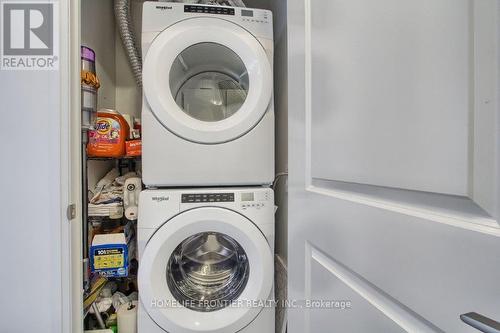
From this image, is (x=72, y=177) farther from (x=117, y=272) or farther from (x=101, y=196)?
(x=117, y=272)

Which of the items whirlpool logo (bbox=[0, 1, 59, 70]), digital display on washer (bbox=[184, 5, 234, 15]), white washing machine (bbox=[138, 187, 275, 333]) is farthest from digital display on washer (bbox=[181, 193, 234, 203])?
digital display on washer (bbox=[184, 5, 234, 15])

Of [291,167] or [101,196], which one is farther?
[101,196]

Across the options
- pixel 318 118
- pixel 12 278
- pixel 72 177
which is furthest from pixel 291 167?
pixel 12 278

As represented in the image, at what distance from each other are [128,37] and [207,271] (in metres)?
1.37

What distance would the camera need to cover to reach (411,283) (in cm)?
38

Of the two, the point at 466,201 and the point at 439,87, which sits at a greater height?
the point at 439,87

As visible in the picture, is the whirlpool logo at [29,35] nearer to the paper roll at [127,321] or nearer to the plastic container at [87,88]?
the plastic container at [87,88]

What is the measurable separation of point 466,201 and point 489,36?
0.18 metres

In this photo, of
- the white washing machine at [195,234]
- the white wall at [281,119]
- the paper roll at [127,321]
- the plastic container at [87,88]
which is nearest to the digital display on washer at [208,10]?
the white wall at [281,119]

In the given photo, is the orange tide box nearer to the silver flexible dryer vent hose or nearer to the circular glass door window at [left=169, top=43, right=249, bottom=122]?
the circular glass door window at [left=169, top=43, right=249, bottom=122]

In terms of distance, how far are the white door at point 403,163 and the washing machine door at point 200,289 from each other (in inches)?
16.6

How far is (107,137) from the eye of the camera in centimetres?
117

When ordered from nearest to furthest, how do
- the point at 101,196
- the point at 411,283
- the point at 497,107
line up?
the point at 497,107, the point at 411,283, the point at 101,196

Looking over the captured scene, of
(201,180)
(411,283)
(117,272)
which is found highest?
(201,180)
